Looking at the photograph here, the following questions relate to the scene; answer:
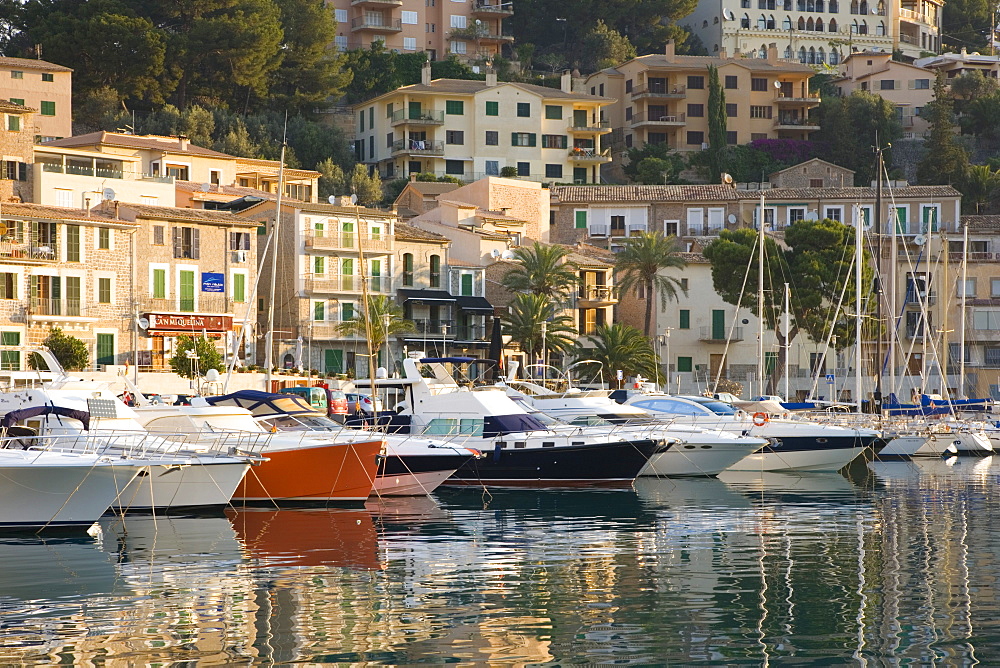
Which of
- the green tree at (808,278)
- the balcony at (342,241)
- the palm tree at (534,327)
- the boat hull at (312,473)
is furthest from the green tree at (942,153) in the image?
the boat hull at (312,473)

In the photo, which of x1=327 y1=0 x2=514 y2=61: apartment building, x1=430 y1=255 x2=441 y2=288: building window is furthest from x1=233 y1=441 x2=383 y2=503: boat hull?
x1=327 y1=0 x2=514 y2=61: apartment building

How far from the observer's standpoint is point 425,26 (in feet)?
393

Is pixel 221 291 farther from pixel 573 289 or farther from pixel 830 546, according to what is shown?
pixel 830 546

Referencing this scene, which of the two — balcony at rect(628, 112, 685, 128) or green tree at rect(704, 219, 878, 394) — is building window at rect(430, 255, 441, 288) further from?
balcony at rect(628, 112, 685, 128)

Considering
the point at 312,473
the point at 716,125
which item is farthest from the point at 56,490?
the point at 716,125

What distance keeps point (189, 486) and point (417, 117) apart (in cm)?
7263

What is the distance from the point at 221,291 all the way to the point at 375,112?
137 feet

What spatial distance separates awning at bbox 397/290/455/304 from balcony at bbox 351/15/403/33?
49.6 meters

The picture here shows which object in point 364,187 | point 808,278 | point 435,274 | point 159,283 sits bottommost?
point 159,283

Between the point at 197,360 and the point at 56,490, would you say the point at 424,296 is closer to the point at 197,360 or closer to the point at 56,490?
the point at 197,360

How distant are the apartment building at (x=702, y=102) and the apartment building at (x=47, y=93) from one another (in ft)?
142

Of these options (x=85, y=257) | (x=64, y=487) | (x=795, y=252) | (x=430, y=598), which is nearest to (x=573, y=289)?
(x=795, y=252)

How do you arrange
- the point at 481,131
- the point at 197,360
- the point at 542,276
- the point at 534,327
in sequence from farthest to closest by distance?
the point at 481,131, the point at 542,276, the point at 534,327, the point at 197,360

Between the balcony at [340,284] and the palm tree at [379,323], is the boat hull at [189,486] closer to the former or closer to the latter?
the palm tree at [379,323]
